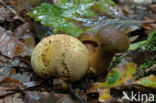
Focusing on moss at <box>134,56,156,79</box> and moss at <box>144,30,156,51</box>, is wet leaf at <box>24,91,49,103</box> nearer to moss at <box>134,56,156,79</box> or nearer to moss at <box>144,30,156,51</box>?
moss at <box>134,56,156,79</box>

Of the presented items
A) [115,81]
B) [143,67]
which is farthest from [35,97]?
[143,67]

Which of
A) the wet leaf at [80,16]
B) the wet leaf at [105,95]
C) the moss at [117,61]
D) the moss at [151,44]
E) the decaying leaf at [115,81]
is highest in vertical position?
the wet leaf at [80,16]

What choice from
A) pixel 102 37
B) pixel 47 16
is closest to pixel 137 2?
pixel 47 16

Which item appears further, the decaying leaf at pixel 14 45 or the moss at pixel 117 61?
the decaying leaf at pixel 14 45

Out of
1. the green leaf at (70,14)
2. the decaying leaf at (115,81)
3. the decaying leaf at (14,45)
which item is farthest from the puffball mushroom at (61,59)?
the green leaf at (70,14)

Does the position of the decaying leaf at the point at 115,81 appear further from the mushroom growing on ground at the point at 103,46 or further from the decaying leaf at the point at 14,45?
the decaying leaf at the point at 14,45

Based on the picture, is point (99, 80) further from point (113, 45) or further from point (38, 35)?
point (38, 35)
